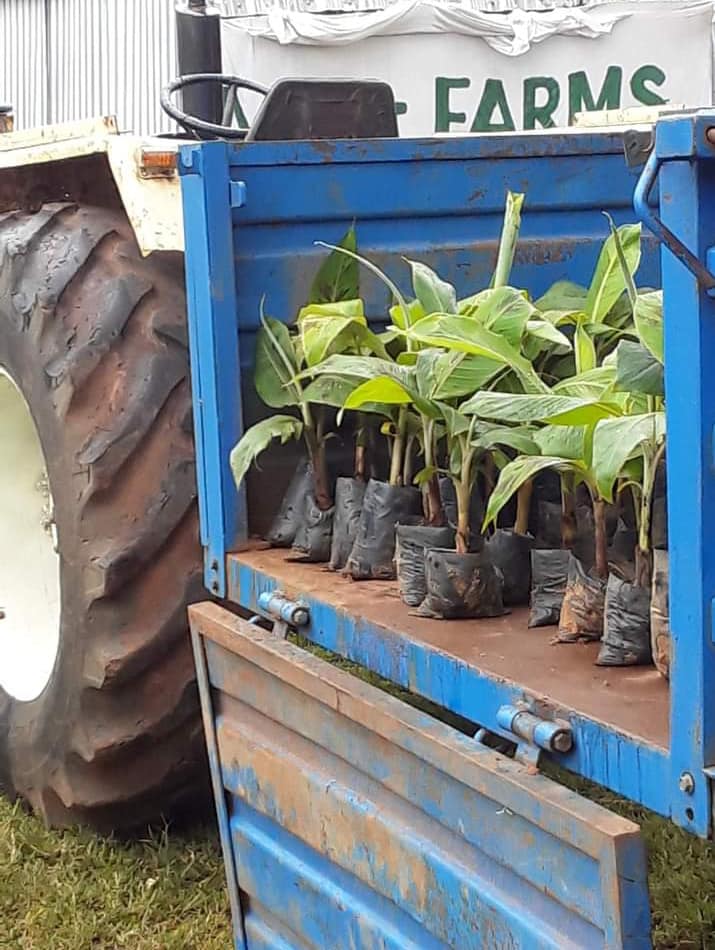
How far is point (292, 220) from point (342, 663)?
124 cm

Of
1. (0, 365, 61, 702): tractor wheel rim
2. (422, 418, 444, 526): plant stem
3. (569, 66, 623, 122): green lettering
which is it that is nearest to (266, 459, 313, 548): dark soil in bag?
(422, 418, 444, 526): plant stem

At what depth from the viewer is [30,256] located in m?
2.79

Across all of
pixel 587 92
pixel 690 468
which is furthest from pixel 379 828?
pixel 587 92

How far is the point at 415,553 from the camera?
81.1 inches

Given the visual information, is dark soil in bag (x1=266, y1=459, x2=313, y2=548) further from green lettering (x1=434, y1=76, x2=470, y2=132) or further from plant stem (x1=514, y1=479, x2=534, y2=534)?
green lettering (x1=434, y1=76, x2=470, y2=132)

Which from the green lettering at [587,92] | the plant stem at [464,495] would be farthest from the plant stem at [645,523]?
the green lettering at [587,92]

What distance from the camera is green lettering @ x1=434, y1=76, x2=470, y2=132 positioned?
373 inches

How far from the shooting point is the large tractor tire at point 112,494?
8.61 ft

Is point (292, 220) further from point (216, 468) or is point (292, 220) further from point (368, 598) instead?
point (368, 598)

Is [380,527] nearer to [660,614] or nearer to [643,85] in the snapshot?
[660,614]

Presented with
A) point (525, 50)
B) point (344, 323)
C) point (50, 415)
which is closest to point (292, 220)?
point (344, 323)

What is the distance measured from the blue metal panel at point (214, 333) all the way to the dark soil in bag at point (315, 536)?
0.10 meters

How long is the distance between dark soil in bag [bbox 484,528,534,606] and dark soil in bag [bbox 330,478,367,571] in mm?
254

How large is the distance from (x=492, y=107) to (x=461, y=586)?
8.22 meters
